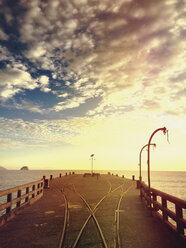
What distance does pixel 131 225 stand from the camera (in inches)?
299

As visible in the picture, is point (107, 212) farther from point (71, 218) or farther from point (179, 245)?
point (179, 245)

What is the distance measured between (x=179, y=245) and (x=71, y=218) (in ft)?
15.6

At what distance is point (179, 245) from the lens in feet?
18.4

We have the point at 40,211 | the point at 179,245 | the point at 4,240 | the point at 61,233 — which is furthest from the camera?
the point at 40,211

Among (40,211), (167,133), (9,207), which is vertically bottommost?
(40,211)

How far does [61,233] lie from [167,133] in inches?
269

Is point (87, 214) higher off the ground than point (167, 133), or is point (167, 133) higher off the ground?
point (167, 133)

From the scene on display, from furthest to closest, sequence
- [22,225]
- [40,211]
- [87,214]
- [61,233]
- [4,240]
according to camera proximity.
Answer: [40,211], [87,214], [22,225], [61,233], [4,240]

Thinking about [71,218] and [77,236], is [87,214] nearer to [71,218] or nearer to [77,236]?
[71,218]

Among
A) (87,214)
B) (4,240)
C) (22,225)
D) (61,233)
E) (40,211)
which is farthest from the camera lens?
(40,211)

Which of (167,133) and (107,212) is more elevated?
(167,133)

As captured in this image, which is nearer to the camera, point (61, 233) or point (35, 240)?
point (35, 240)

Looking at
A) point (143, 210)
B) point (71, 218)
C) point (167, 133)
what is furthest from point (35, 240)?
point (167, 133)

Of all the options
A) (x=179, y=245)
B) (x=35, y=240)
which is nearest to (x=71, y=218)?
(x=35, y=240)
